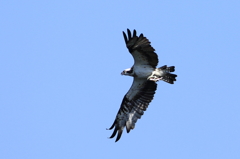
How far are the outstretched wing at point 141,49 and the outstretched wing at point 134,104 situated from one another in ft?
3.14

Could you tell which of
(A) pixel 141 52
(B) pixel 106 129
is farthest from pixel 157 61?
(B) pixel 106 129

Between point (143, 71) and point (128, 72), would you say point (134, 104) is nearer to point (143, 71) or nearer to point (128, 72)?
point (128, 72)

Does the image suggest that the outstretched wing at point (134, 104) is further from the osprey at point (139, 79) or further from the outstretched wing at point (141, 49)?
the outstretched wing at point (141, 49)

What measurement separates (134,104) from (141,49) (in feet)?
8.01

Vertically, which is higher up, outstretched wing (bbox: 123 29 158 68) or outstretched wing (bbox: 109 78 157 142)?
outstretched wing (bbox: 123 29 158 68)

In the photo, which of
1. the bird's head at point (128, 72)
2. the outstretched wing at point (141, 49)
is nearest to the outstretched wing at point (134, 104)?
the bird's head at point (128, 72)

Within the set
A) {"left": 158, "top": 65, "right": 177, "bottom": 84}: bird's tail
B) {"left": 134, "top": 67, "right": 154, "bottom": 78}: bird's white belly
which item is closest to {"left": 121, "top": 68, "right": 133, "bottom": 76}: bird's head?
{"left": 134, "top": 67, "right": 154, "bottom": 78}: bird's white belly

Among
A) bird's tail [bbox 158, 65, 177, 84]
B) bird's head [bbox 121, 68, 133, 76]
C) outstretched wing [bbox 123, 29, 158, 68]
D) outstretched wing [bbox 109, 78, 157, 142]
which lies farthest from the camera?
outstretched wing [bbox 109, 78, 157, 142]

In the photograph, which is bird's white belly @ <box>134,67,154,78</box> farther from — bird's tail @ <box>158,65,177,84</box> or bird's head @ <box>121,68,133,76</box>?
bird's tail @ <box>158,65,177,84</box>

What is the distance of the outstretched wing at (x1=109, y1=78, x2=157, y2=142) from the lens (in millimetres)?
17422

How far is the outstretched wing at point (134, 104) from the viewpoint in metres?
17.4

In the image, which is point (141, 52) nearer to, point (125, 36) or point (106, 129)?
point (125, 36)

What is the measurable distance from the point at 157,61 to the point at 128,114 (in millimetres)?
2389

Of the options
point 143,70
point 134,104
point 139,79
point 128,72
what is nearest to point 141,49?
point 143,70
